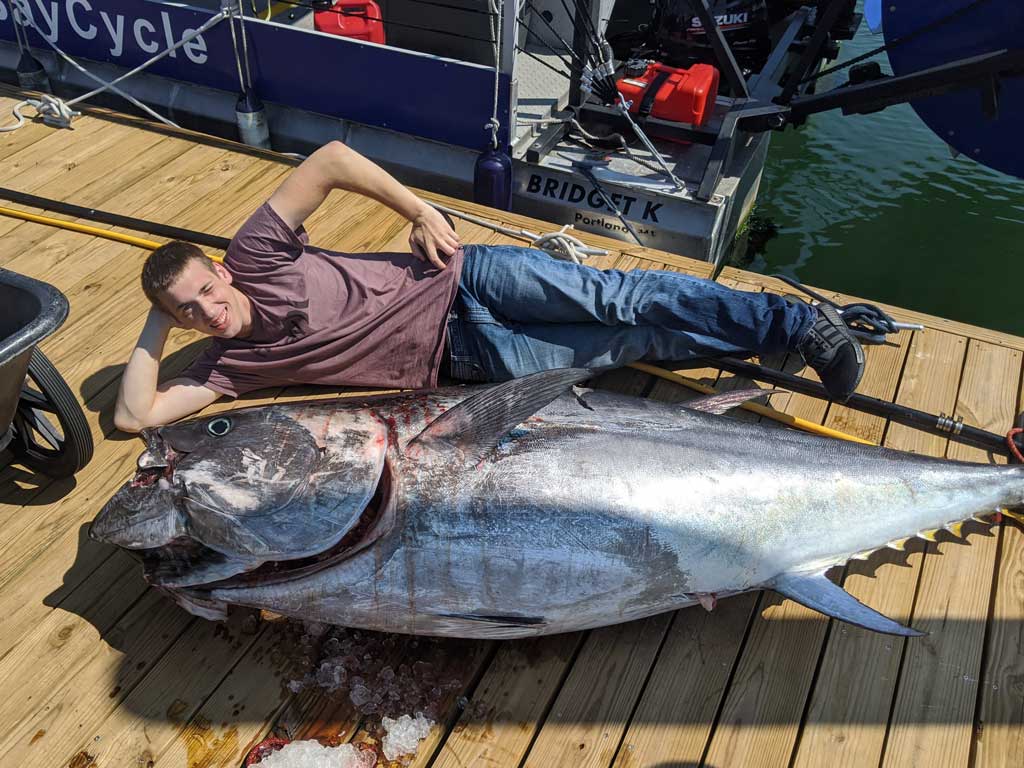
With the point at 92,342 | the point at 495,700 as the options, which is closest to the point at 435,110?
the point at 92,342

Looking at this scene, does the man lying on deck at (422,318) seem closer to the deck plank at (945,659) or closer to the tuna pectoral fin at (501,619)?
the deck plank at (945,659)

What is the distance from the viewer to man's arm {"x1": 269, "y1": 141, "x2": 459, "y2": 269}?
256 cm

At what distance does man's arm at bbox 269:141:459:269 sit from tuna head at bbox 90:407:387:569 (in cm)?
98

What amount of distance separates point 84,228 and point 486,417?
2.71m

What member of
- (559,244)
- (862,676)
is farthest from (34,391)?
(862,676)

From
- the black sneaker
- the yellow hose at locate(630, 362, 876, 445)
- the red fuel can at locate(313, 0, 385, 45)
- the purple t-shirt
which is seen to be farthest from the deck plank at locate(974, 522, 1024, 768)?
the red fuel can at locate(313, 0, 385, 45)

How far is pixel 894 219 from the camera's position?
645 centimetres

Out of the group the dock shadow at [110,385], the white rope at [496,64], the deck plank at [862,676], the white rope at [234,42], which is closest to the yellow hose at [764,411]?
the deck plank at [862,676]

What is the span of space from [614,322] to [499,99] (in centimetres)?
236

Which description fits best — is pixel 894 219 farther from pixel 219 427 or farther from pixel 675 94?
pixel 219 427

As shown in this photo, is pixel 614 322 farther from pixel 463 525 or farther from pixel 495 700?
pixel 495 700

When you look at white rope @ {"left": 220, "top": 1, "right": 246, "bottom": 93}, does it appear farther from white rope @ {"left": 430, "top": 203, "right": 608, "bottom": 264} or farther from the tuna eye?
the tuna eye

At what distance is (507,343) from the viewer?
2695 millimetres

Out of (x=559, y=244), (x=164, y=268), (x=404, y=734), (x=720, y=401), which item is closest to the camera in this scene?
(x=404, y=734)
